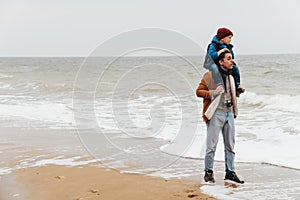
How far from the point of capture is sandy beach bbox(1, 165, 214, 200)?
424 cm

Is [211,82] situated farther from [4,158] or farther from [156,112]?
[156,112]

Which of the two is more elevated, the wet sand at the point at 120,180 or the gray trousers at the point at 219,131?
the gray trousers at the point at 219,131

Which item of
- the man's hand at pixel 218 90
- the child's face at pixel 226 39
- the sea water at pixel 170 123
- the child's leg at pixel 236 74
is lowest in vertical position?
the sea water at pixel 170 123

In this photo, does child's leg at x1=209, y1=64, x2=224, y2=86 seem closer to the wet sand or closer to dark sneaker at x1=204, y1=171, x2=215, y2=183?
dark sneaker at x1=204, y1=171, x2=215, y2=183

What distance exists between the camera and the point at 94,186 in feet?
15.0

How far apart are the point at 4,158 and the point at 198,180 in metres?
3.11

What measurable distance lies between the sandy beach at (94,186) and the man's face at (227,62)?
1.46 metres

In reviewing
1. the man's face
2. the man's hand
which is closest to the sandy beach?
the man's hand

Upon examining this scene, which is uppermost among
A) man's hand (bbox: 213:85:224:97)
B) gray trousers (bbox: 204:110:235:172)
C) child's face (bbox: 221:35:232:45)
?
child's face (bbox: 221:35:232:45)

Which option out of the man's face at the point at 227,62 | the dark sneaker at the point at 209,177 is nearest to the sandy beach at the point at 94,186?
the dark sneaker at the point at 209,177

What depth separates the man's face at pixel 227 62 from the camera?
437 centimetres

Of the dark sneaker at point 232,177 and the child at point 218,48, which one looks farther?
the dark sneaker at point 232,177

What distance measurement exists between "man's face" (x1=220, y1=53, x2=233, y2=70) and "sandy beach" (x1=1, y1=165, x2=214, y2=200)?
4.77 ft

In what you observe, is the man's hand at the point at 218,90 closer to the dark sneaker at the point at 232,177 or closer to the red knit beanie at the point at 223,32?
the red knit beanie at the point at 223,32
